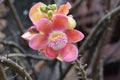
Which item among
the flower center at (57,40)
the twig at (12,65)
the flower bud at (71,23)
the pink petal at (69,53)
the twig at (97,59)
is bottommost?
the twig at (97,59)

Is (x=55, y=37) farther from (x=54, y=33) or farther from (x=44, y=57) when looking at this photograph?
(x=44, y=57)

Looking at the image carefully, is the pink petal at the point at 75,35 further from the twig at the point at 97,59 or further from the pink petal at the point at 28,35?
the twig at the point at 97,59

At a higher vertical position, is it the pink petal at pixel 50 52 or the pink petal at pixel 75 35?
the pink petal at pixel 75 35

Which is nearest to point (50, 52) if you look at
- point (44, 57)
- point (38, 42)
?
point (38, 42)

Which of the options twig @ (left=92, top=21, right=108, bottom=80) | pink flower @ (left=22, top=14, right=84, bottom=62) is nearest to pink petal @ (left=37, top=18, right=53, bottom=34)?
pink flower @ (left=22, top=14, right=84, bottom=62)

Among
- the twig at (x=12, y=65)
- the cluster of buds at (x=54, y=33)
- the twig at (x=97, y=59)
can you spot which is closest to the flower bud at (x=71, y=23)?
the cluster of buds at (x=54, y=33)

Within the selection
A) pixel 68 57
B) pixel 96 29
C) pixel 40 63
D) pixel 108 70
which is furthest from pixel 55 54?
pixel 108 70

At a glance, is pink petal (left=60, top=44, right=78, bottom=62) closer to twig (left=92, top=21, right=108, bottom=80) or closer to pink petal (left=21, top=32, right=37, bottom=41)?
pink petal (left=21, top=32, right=37, bottom=41)

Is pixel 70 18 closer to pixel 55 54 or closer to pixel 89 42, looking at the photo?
pixel 55 54
